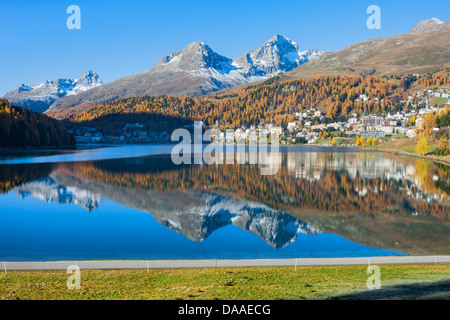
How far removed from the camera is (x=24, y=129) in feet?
527

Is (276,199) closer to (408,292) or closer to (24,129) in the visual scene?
(408,292)

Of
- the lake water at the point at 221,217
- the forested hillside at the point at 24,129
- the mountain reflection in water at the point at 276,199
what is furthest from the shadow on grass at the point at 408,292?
the forested hillside at the point at 24,129

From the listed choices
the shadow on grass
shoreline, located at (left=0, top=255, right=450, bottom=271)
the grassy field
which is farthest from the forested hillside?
the shadow on grass

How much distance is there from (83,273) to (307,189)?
4045 centimetres

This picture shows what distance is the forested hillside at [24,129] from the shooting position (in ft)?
498

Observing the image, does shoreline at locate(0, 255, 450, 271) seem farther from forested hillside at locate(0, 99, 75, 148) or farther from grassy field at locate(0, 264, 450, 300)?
forested hillside at locate(0, 99, 75, 148)

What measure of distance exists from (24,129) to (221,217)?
14743 cm

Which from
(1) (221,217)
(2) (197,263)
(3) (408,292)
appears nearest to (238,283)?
(2) (197,263)

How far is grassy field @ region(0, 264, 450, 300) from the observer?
1499 cm

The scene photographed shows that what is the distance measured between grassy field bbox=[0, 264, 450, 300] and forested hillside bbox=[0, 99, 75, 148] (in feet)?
500

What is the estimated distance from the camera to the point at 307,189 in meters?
54.9

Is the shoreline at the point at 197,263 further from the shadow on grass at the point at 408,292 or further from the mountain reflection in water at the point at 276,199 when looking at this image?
the mountain reflection in water at the point at 276,199

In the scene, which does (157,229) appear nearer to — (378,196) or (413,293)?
(413,293)
